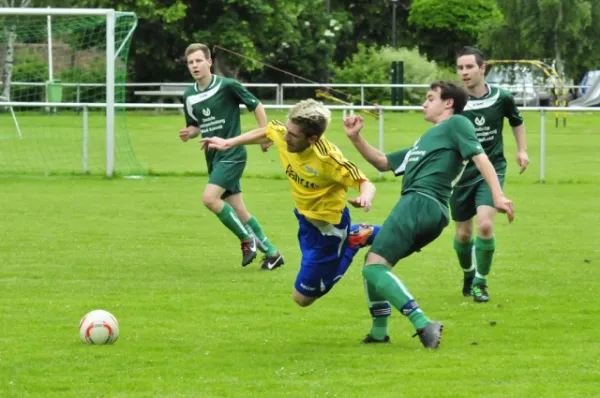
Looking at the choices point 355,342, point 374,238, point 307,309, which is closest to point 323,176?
point 374,238

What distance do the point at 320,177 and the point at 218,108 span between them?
3.88 meters

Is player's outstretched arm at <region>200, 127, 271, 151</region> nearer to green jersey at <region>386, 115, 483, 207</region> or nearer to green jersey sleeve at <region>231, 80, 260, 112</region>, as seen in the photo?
green jersey at <region>386, 115, 483, 207</region>

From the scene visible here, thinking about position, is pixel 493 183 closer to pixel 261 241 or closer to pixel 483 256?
pixel 483 256

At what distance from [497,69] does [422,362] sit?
38499mm

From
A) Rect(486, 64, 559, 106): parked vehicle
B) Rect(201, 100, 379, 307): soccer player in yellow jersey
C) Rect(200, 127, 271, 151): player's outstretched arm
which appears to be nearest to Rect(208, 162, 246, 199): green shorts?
Rect(200, 127, 271, 151): player's outstretched arm

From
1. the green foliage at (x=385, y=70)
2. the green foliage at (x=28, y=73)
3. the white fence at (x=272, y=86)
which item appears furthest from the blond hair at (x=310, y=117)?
the green foliage at (x=385, y=70)

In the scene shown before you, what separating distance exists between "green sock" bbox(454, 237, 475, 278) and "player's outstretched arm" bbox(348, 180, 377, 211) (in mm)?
2414

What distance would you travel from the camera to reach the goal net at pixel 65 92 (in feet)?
67.4

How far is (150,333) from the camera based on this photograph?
810 centimetres

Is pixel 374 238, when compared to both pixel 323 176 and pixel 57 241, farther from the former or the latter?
pixel 57 241

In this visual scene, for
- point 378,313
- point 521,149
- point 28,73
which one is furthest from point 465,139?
point 28,73

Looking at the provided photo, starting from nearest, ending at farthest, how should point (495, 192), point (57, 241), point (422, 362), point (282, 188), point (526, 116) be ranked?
point (422, 362) < point (495, 192) < point (57, 241) < point (282, 188) < point (526, 116)

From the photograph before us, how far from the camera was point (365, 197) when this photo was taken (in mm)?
7230

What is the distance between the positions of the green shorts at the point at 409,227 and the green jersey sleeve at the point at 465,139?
37cm
